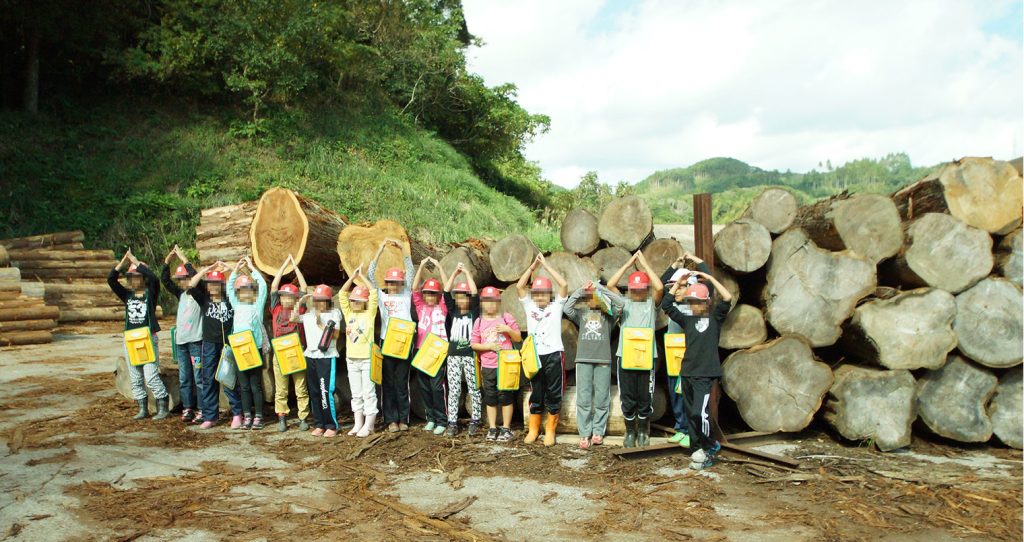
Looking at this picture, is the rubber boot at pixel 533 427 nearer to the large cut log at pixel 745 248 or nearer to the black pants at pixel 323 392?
the black pants at pixel 323 392

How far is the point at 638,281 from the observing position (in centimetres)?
727

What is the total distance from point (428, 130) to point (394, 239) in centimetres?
2587

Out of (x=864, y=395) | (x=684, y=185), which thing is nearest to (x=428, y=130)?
(x=864, y=395)

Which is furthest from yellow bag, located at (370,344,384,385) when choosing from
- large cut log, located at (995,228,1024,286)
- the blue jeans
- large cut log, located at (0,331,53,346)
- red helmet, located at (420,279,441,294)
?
large cut log, located at (0,331,53,346)

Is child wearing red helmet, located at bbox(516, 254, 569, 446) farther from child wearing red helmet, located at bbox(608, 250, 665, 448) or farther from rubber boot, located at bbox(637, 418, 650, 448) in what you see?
rubber boot, located at bbox(637, 418, 650, 448)

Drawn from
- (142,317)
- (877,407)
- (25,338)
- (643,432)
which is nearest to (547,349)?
(643,432)

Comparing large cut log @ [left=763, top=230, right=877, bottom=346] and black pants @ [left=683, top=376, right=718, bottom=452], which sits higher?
large cut log @ [left=763, top=230, right=877, bottom=346]

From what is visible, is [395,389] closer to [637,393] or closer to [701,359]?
[637,393]

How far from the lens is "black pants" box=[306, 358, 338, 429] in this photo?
7.96 metres

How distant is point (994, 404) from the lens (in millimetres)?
7422

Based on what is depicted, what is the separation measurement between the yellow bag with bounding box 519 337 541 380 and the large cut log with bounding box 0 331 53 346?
11.5m

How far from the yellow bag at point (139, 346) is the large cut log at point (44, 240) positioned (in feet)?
36.7

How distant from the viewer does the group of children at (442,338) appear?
7.14m

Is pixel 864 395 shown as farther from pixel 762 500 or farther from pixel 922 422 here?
pixel 762 500
